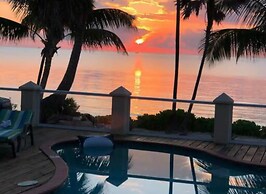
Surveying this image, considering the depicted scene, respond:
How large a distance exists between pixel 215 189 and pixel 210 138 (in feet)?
9.99

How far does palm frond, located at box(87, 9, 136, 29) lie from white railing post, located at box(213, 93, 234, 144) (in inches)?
265

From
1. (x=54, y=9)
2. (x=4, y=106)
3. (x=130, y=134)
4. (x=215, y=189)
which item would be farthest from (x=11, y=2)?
(x=215, y=189)

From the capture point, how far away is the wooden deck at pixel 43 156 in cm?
727

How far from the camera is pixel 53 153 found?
8.95 meters

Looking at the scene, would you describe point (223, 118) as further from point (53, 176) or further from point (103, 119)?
point (53, 176)

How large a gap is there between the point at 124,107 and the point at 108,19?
5.69 metres

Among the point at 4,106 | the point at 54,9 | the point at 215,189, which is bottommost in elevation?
the point at 215,189

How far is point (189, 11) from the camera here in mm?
14281

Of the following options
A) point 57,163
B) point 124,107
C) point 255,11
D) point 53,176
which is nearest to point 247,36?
point 255,11

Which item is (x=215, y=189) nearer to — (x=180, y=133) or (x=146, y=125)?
(x=180, y=133)

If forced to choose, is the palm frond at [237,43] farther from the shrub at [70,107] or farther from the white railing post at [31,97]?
the white railing post at [31,97]

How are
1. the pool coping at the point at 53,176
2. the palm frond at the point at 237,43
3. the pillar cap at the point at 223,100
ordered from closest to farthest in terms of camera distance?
the pool coping at the point at 53,176 < the pillar cap at the point at 223,100 < the palm frond at the point at 237,43

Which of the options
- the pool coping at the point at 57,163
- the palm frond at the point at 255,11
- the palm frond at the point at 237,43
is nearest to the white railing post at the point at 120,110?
the pool coping at the point at 57,163

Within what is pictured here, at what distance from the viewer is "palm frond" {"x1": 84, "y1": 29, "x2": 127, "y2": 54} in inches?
621
